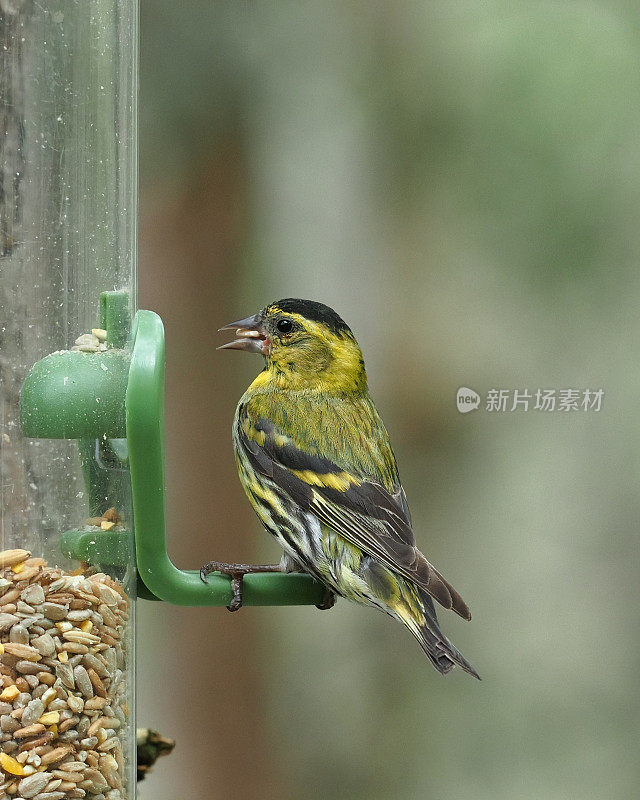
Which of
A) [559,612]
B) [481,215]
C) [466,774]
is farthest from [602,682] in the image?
[481,215]

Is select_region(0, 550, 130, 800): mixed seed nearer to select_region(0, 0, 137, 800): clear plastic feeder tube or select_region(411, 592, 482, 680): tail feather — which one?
select_region(0, 0, 137, 800): clear plastic feeder tube

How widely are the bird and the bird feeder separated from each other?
39 centimetres

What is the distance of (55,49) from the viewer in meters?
1.50

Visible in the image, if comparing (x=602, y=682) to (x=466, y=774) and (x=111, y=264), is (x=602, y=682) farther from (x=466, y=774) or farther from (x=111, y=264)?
(x=111, y=264)

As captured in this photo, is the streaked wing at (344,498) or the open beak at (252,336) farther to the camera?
the open beak at (252,336)

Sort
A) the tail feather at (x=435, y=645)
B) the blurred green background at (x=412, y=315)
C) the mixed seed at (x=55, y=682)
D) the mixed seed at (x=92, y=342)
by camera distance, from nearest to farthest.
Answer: the mixed seed at (x=55, y=682) → the mixed seed at (x=92, y=342) → the tail feather at (x=435, y=645) → the blurred green background at (x=412, y=315)

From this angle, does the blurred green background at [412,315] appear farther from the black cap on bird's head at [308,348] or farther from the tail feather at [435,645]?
the tail feather at [435,645]

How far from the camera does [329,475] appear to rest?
85.0 inches

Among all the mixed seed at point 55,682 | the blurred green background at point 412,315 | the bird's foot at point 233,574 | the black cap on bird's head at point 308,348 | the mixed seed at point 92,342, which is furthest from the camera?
the blurred green background at point 412,315

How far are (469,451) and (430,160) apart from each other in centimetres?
97

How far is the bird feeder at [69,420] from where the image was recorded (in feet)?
4.70

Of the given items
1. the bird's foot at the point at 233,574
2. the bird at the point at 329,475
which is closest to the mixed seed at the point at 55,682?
the bird's foot at the point at 233,574

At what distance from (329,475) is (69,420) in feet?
2.63

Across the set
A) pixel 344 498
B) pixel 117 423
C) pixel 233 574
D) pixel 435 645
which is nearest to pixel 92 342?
pixel 117 423
